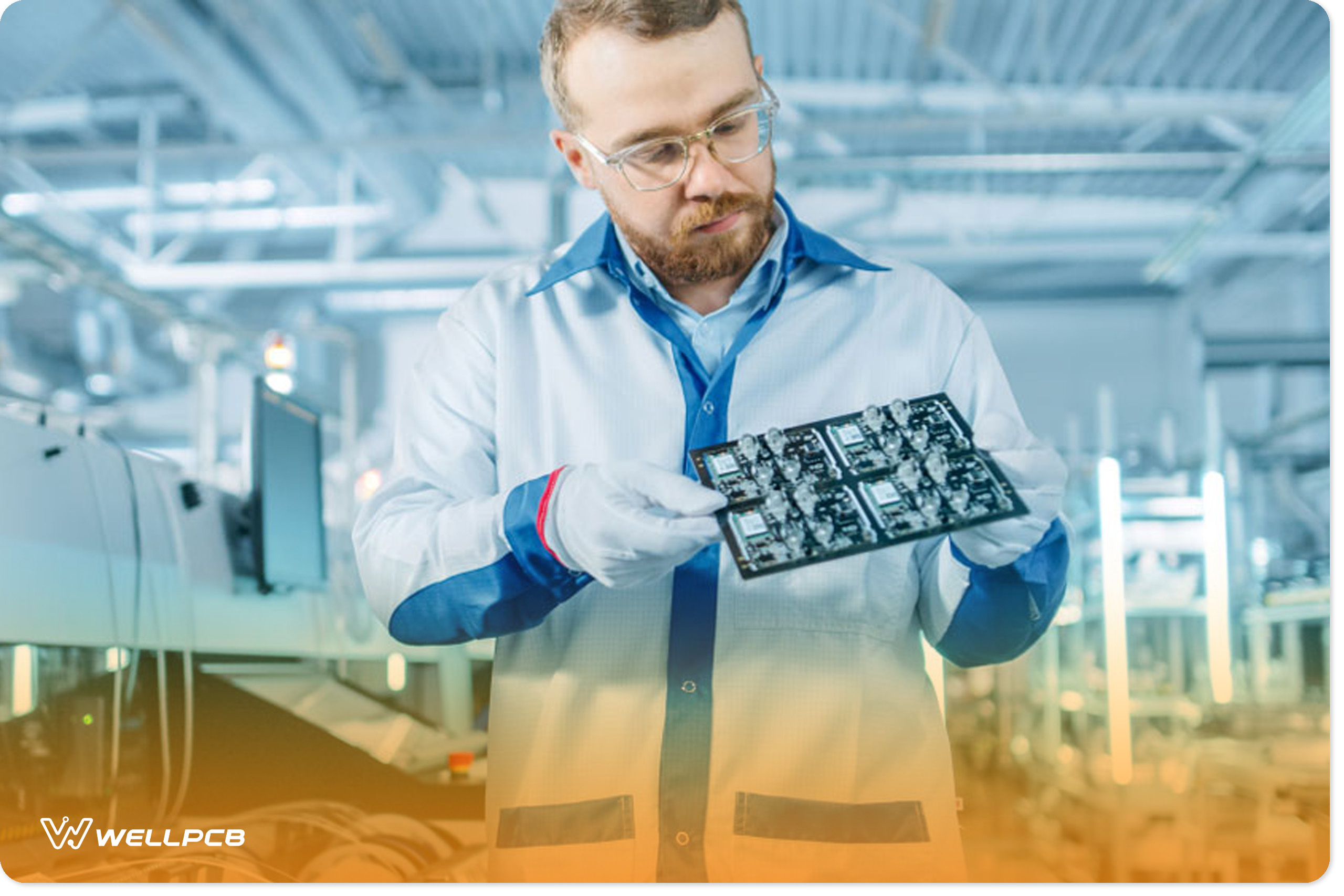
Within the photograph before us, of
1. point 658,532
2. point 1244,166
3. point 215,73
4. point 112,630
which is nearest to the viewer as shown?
point 658,532

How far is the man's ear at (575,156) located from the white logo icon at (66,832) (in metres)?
0.85

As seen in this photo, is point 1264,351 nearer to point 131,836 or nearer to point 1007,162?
point 1007,162

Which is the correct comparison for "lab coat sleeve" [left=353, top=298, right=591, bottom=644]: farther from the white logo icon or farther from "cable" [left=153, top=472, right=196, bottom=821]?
"cable" [left=153, top=472, right=196, bottom=821]

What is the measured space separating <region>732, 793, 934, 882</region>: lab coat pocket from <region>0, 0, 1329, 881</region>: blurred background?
10 centimetres

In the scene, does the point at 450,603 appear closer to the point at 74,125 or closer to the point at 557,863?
the point at 557,863

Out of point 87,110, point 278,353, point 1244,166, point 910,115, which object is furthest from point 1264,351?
point 87,110

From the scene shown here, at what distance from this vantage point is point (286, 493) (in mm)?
2203

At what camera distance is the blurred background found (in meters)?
1.65

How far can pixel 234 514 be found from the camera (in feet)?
7.10

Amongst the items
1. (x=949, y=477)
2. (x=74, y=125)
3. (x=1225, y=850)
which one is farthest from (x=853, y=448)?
(x=74, y=125)

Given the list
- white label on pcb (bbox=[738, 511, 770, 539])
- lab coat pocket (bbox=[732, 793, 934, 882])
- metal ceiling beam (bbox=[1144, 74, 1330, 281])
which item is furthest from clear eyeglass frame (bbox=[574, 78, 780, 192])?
metal ceiling beam (bbox=[1144, 74, 1330, 281])

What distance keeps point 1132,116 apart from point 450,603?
3531mm

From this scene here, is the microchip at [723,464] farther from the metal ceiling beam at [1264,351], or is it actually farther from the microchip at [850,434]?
the metal ceiling beam at [1264,351]

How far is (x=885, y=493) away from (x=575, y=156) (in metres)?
0.47
